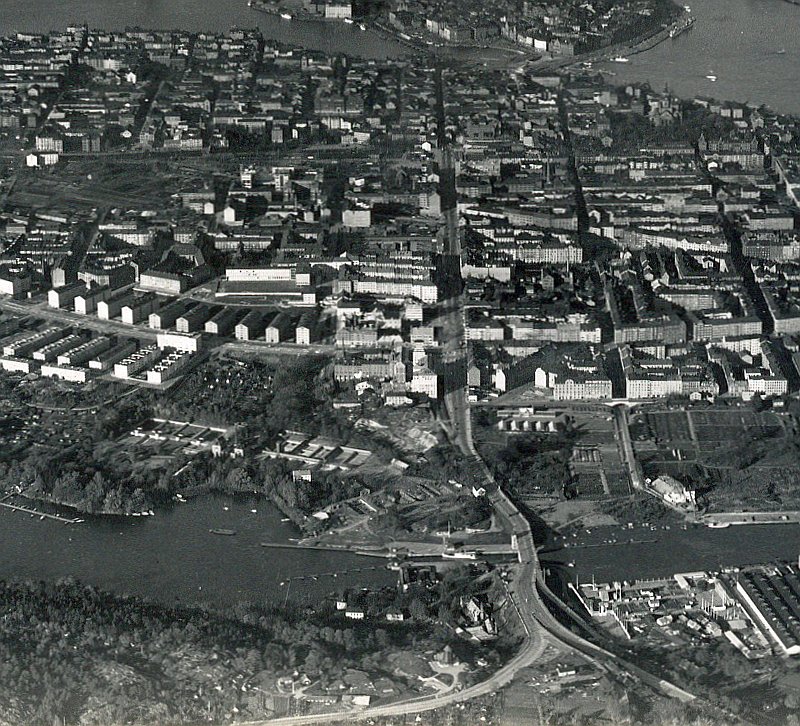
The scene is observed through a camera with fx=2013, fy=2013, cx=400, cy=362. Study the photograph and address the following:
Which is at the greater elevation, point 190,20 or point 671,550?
point 671,550

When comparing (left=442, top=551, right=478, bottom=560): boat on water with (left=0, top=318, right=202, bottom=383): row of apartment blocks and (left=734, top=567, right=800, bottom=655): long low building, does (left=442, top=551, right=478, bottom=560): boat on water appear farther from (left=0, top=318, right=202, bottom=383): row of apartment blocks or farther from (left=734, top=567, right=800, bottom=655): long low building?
(left=0, top=318, right=202, bottom=383): row of apartment blocks

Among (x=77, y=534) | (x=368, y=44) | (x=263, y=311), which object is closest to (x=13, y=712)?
(x=77, y=534)

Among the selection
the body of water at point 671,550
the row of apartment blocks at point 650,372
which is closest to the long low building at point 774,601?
the body of water at point 671,550

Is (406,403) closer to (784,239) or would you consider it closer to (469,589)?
(469,589)

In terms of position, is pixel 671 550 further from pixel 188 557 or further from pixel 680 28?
pixel 680 28

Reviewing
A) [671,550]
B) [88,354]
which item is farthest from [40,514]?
[671,550]

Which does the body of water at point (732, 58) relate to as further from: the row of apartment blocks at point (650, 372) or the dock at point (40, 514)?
the dock at point (40, 514)

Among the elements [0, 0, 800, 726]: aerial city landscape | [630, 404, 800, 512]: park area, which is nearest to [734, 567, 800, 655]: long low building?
[0, 0, 800, 726]: aerial city landscape
